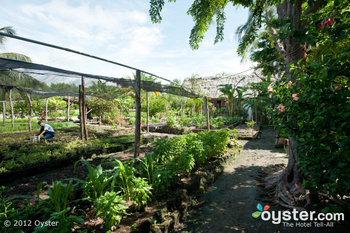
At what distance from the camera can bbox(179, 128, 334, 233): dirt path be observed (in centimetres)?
260

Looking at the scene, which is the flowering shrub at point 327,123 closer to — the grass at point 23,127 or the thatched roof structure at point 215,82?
the grass at point 23,127

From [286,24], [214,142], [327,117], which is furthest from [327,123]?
[214,142]

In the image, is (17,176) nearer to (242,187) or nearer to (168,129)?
(242,187)

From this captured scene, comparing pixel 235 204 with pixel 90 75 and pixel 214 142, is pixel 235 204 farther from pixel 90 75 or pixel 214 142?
pixel 90 75

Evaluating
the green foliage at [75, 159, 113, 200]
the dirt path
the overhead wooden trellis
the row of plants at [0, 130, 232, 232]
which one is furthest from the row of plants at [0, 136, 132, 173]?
the dirt path

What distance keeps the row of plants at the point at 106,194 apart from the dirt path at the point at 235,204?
28.3 inches

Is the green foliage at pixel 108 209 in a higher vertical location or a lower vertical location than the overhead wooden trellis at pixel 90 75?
lower

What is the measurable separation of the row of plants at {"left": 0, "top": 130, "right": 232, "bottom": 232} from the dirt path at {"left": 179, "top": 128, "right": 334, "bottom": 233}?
0.72 m

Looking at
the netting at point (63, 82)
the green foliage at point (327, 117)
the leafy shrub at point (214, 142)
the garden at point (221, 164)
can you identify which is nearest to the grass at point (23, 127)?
the netting at point (63, 82)

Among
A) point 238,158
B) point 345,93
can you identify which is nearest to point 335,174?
point 345,93

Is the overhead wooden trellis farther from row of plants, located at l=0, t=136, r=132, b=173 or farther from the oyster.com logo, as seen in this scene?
the oyster.com logo

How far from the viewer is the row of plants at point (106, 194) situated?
78.4 inches

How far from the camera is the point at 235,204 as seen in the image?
3254 millimetres

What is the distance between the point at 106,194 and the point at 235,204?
2.35 meters
